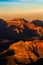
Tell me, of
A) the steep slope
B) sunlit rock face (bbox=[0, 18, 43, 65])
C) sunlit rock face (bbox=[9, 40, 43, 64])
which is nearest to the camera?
sunlit rock face (bbox=[0, 18, 43, 65])

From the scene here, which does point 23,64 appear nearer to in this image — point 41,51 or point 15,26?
point 41,51

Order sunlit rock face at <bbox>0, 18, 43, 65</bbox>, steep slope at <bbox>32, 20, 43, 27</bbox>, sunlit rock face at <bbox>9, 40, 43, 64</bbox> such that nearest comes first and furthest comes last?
sunlit rock face at <bbox>0, 18, 43, 65</bbox> < sunlit rock face at <bbox>9, 40, 43, 64</bbox> < steep slope at <bbox>32, 20, 43, 27</bbox>

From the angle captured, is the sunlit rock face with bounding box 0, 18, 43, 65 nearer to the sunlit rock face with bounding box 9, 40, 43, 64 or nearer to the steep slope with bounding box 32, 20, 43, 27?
the sunlit rock face with bounding box 9, 40, 43, 64

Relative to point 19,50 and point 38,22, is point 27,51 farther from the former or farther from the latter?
point 38,22

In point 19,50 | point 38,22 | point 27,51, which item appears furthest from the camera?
point 38,22

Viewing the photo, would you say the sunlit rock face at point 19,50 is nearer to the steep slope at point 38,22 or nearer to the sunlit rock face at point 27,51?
the sunlit rock face at point 27,51

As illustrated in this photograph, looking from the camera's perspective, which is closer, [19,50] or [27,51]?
[19,50]

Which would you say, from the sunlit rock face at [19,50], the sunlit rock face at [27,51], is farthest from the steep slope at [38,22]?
the sunlit rock face at [27,51]

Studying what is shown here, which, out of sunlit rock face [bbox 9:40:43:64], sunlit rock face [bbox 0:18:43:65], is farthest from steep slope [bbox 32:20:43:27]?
sunlit rock face [bbox 9:40:43:64]

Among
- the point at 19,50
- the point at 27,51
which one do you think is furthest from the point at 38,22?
the point at 19,50

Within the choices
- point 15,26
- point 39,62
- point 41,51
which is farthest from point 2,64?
point 15,26

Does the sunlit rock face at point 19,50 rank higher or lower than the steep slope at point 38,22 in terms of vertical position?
higher
